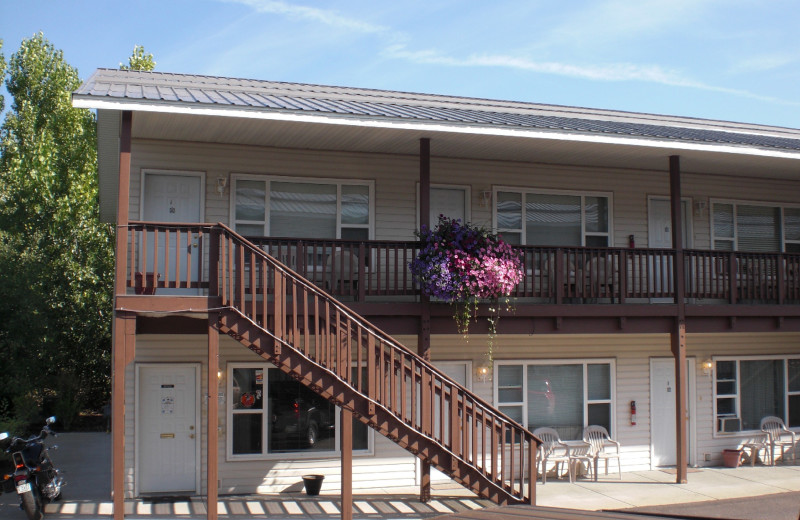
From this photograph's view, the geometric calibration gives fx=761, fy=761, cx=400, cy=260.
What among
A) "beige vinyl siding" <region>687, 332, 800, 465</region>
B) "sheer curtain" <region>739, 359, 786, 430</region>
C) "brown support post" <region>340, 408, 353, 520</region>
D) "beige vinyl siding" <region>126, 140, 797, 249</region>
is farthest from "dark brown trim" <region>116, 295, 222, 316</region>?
"sheer curtain" <region>739, 359, 786, 430</region>

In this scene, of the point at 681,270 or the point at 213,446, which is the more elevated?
the point at 681,270

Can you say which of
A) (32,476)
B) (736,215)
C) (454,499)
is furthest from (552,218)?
(32,476)

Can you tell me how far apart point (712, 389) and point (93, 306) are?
16.1 m

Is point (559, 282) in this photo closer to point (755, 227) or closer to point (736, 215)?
point (736, 215)

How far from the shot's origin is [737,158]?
532 inches

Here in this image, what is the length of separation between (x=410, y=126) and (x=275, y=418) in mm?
5351

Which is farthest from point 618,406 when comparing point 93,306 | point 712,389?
point 93,306

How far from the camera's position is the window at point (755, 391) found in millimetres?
15227

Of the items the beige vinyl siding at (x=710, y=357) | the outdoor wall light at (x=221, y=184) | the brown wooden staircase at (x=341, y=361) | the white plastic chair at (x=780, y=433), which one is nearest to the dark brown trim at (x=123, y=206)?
the brown wooden staircase at (x=341, y=361)

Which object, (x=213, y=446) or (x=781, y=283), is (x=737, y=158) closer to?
(x=781, y=283)

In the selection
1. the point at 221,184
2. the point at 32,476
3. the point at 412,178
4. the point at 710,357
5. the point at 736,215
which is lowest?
the point at 32,476

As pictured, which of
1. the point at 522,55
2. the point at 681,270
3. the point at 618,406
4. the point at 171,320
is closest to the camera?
the point at 171,320

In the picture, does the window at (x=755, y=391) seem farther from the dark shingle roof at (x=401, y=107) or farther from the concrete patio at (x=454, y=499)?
the dark shingle roof at (x=401, y=107)

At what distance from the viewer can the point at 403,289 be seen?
11.5m
